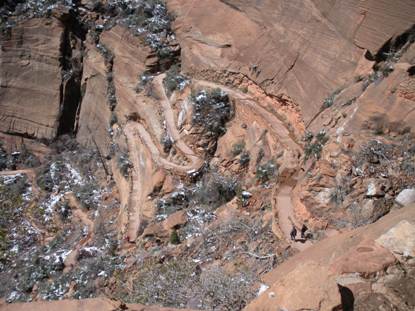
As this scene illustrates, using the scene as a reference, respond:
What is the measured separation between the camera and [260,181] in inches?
401

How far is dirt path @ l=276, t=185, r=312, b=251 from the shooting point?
25.8 ft

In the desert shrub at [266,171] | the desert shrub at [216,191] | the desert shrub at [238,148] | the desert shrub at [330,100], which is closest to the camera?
the desert shrub at [330,100]

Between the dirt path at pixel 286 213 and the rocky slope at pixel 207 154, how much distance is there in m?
0.03

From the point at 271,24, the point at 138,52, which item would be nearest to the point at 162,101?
the point at 138,52

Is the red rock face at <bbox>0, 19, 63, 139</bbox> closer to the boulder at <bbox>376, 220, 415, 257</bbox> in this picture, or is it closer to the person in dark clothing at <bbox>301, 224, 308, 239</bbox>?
the person in dark clothing at <bbox>301, 224, 308, 239</bbox>

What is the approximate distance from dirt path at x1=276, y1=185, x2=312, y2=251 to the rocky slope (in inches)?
1.3

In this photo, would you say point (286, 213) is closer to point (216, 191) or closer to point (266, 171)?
point (266, 171)

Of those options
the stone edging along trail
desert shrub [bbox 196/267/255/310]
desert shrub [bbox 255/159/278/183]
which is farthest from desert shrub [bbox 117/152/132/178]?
desert shrub [bbox 196/267/255/310]

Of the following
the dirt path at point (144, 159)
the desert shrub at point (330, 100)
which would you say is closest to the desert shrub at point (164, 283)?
the dirt path at point (144, 159)

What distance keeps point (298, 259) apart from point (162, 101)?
27.7 ft

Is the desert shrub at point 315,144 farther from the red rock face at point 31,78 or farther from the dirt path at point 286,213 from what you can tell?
the red rock face at point 31,78

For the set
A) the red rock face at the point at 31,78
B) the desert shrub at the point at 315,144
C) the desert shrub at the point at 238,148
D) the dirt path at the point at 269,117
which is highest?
the desert shrub at the point at 315,144

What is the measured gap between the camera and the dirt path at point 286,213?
7872mm

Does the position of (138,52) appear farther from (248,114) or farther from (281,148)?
(281,148)
